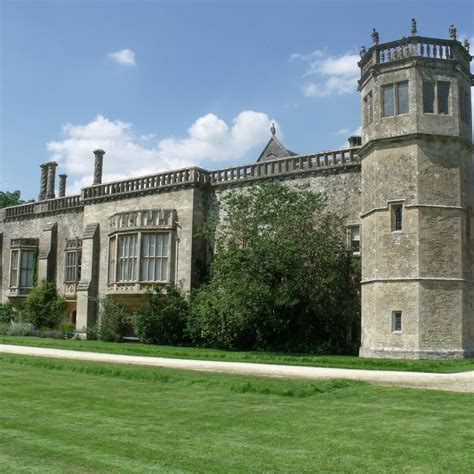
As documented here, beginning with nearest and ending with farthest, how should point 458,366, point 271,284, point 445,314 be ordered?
1. point 458,366
2. point 445,314
3. point 271,284

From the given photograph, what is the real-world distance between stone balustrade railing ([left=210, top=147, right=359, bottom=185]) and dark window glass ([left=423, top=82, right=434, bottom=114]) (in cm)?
351

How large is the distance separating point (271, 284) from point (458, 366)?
766 cm

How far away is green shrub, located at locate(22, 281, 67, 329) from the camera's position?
1282 inches

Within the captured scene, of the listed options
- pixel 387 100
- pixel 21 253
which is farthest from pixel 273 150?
pixel 21 253

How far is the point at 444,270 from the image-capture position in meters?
19.3

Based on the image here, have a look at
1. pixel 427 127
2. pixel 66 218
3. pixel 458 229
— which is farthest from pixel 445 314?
pixel 66 218

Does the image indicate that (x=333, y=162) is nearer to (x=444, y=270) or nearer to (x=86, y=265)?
(x=444, y=270)

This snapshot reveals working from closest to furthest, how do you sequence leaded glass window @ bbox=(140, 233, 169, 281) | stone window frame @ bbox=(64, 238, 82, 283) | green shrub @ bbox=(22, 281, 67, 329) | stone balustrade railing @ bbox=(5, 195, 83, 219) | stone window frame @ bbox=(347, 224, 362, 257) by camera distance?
stone window frame @ bbox=(347, 224, 362, 257), leaded glass window @ bbox=(140, 233, 169, 281), green shrub @ bbox=(22, 281, 67, 329), stone window frame @ bbox=(64, 238, 82, 283), stone balustrade railing @ bbox=(5, 195, 83, 219)

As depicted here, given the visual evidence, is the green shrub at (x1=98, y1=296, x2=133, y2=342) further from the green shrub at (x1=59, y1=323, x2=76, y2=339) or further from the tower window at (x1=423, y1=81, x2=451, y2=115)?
the tower window at (x1=423, y1=81, x2=451, y2=115)

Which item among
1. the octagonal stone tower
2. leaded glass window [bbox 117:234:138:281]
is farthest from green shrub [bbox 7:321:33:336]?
the octagonal stone tower

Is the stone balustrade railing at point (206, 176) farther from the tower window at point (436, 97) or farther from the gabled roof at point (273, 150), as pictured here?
the gabled roof at point (273, 150)

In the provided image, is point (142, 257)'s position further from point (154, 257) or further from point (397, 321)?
point (397, 321)

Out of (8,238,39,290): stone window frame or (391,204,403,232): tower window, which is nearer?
(391,204,403,232): tower window

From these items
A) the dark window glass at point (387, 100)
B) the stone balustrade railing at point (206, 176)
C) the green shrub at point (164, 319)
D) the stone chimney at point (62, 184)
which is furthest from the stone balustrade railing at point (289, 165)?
the stone chimney at point (62, 184)
